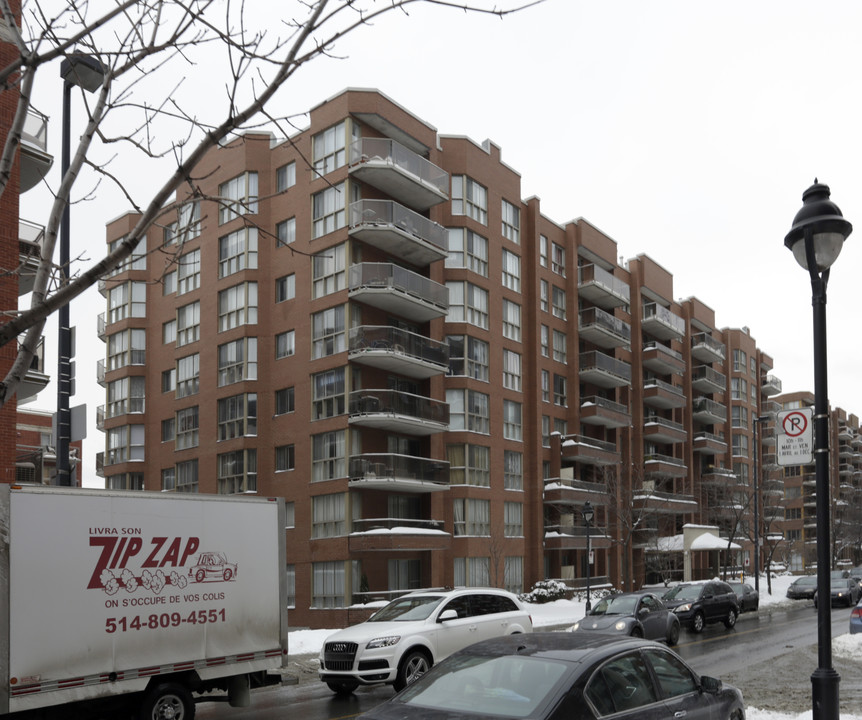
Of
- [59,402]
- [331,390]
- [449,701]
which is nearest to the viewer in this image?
[449,701]

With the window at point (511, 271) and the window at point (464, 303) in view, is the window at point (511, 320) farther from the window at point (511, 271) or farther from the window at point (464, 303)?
the window at point (464, 303)

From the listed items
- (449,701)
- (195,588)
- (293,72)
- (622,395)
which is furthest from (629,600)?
(622,395)

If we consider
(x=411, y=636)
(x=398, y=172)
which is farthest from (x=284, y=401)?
(x=411, y=636)

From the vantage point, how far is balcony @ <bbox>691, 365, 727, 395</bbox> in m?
71.3

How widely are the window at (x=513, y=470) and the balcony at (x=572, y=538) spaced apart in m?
3.18

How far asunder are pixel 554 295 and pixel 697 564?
2795cm

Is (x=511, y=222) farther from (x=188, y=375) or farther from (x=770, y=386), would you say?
(x=770, y=386)

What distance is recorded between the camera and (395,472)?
121 ft

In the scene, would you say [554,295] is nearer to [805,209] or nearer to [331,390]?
[331,390]

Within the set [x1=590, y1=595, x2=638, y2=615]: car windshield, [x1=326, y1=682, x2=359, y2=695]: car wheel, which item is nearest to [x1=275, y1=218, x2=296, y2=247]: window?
[x1=590, y1=595, x2=638, y2=615]: car windshield

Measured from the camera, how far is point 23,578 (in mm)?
10594

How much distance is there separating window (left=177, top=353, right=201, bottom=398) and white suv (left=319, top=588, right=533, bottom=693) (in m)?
29.7

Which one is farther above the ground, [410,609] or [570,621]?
[410,609]

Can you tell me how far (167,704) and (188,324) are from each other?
116ft
